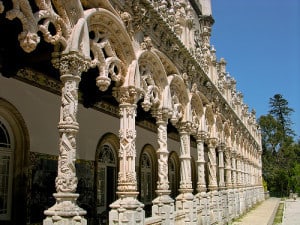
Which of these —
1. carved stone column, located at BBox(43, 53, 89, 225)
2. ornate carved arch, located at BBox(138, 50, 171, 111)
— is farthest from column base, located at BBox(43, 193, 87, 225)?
ornate carved arch, located at BBox(138, 50, 171, 111)

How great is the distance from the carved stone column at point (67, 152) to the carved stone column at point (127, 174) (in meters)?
1.87

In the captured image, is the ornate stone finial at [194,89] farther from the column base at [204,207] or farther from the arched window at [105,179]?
the column base at [204,207]

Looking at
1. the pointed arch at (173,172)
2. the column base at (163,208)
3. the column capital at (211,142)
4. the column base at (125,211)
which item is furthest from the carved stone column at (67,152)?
the pointed arch at (173,172)

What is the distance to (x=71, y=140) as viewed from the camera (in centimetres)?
585

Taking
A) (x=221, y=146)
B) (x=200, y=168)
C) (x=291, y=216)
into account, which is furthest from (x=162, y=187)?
(x=291, y=216)

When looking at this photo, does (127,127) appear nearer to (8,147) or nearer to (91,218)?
(8,147)

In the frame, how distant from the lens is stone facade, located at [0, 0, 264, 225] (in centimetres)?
589

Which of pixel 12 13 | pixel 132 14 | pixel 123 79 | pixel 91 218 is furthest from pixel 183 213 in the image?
pixel 12 13

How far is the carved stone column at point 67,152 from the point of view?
545 centimetres

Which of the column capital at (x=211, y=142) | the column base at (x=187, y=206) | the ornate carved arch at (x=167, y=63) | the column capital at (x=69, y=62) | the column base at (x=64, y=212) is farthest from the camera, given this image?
the column capital at (x=211, y=142)

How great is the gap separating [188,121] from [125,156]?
15.1ft

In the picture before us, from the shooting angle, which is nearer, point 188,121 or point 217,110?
point 188,121

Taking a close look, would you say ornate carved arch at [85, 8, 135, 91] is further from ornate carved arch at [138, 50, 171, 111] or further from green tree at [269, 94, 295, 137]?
green tree at [269, 94, 295, 137]

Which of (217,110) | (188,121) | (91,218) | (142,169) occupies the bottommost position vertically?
(91,218)
